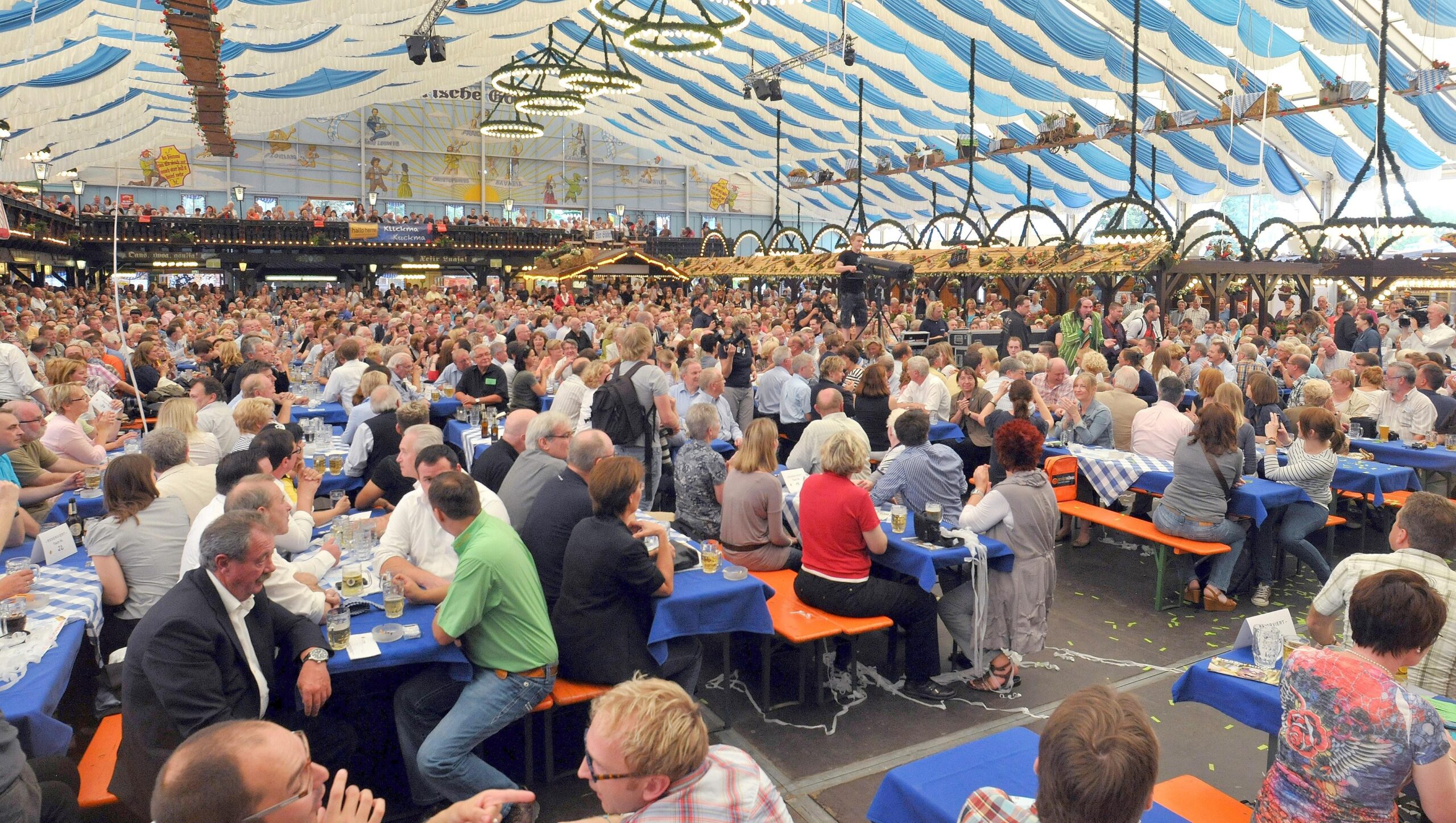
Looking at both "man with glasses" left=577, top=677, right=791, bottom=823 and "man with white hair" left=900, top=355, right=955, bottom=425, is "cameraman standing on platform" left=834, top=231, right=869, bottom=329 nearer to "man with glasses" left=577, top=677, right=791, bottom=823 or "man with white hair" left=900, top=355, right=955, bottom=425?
"man with white hair" left=900, top=355, right=955, bottom=425

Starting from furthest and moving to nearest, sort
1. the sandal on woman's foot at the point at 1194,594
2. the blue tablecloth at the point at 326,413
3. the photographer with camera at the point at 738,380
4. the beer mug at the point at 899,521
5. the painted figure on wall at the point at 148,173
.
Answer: the painted figure on wall at the point at 148,173
the photographer with camera at the point at 738,380
the blue tablecloth at the point at 326,413
the sandal on woman's foot at the point at 1194,594
the beer mug at the point at 899,521

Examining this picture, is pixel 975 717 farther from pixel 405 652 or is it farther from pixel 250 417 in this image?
pixel 250 417

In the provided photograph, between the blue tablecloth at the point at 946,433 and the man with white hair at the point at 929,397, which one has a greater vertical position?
the man with white hair at the point at 929,397

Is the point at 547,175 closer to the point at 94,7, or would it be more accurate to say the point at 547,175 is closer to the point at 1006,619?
the point at 94,7

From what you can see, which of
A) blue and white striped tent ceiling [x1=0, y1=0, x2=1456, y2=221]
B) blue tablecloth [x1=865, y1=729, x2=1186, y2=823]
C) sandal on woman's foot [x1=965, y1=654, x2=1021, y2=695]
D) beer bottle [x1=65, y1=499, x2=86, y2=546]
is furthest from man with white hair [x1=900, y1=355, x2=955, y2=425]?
blue and white striped tent ceiling [x1=0, y1=0, x2=1456, y2=221]

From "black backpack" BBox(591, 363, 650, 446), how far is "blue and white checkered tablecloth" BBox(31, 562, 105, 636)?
116 inches

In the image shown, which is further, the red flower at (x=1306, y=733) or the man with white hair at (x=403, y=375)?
the man with white hair at (x=403, y=375)

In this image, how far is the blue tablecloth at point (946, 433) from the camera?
7621 mm

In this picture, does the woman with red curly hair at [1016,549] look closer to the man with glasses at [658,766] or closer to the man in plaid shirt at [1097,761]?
the man in plaid shirt at [1097,761]

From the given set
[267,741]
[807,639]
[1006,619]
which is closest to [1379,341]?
[1006,619]

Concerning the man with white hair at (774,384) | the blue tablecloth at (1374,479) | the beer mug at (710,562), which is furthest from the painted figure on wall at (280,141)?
the blue tablecloth at (1374,479)

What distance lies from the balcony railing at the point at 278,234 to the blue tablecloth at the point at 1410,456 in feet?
77.1

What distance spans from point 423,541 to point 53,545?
64.1 inches

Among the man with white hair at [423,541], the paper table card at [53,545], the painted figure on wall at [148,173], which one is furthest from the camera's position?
the painted figure on wall at [148,173]
